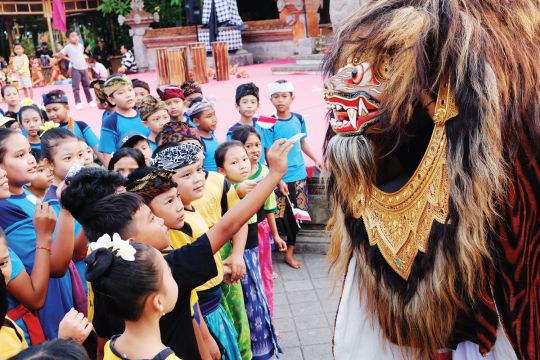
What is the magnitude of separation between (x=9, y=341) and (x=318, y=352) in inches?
90.1

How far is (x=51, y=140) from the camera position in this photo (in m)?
3.44

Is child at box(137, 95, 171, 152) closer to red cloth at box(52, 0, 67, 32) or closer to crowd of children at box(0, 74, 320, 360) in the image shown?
crowd of children at box(0, 74, 320, 360)

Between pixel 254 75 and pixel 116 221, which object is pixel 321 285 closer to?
pixel 116 221

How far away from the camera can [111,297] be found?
192 cm

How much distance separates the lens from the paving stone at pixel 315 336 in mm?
4051

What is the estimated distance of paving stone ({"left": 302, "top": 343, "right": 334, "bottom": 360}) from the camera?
387 cm

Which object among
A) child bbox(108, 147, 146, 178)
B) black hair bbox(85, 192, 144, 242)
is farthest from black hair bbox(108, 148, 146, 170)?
black hair bbox(85, 192, 144, 242)

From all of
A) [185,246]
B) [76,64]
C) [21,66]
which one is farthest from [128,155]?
[21,66]

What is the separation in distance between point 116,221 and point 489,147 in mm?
1416

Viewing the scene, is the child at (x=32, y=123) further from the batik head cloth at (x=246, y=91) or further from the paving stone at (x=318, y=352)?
the paving stone at (x=318, y=352)

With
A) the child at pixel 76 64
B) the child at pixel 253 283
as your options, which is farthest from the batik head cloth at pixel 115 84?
the child at pixel 76 64

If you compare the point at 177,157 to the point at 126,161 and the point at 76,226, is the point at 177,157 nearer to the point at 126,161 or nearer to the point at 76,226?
the point at 126,161

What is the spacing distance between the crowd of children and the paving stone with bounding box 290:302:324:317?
1.66 feet

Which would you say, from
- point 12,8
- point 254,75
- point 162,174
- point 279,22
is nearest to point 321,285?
point 162,174
